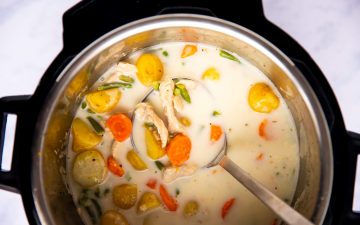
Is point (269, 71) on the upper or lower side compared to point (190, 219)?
upper

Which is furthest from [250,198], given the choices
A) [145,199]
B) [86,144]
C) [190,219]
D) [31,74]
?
[31,74]

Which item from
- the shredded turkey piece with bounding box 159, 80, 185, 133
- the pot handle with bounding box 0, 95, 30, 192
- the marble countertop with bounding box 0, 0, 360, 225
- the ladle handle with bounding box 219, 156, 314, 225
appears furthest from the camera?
the marble countertop with bounding box 0, 0, 360, 225

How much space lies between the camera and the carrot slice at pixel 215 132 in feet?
5.04

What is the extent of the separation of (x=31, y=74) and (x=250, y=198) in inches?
35.1

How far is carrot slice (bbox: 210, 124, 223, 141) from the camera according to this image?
1.54m

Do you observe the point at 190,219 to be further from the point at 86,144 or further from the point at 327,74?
the point at 327,74

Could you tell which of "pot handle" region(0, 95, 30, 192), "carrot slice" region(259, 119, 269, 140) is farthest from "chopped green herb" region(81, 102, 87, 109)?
"carrot slice" region(259, 119, 269, 140)

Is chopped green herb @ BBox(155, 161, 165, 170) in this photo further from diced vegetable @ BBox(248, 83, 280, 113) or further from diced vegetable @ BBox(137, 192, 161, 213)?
diced vegetable @ BBox(248, 83, 280, 113)

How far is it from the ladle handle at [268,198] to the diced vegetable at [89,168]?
16.0 inches

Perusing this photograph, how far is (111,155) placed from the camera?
1567 mm

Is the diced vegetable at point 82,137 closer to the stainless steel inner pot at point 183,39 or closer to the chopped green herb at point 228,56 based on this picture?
the stainless steel inner pot at point 183,39

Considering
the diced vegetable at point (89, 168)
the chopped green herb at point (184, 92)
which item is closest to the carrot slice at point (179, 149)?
the chopped green herb at point (184, 92)

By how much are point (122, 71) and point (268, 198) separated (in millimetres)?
646

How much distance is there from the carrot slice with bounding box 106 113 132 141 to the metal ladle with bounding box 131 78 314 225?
1.1 inches
